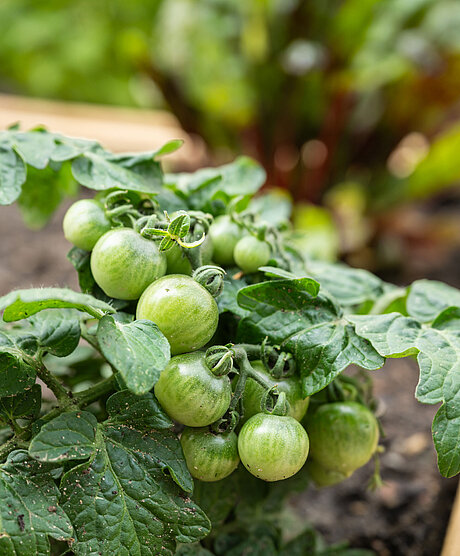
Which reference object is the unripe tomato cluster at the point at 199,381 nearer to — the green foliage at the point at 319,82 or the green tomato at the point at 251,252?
the green tomato at the point at 251,252

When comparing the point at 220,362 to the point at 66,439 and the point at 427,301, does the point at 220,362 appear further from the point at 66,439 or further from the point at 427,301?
the point at 427,301

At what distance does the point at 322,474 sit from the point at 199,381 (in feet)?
0.83

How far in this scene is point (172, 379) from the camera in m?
0.50

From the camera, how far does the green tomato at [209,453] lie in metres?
0.53

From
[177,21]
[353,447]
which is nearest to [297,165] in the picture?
[177,21]

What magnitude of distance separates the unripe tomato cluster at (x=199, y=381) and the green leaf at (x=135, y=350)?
25 millimetres

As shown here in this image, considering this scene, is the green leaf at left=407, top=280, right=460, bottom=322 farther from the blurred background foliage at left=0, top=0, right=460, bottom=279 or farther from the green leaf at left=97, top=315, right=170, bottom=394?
the blurred background foliage at left=0, top=0, right=460, bottom=279

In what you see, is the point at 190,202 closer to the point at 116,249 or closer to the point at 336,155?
the point at 116,249

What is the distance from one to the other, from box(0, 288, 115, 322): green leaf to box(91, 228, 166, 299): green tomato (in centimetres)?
3

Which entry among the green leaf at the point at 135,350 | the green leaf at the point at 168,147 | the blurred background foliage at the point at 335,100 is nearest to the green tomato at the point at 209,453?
the green leaf at the point at 135,350

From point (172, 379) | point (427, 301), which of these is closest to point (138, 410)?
point (172, 379)

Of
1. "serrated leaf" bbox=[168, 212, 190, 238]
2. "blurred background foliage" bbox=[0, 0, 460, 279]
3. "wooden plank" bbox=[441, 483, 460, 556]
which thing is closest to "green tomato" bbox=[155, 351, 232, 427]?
"serrated leaf" bbox=[168, 212, 190, 238]

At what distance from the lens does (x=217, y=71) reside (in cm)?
191

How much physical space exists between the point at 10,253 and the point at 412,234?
1194 millimetres
